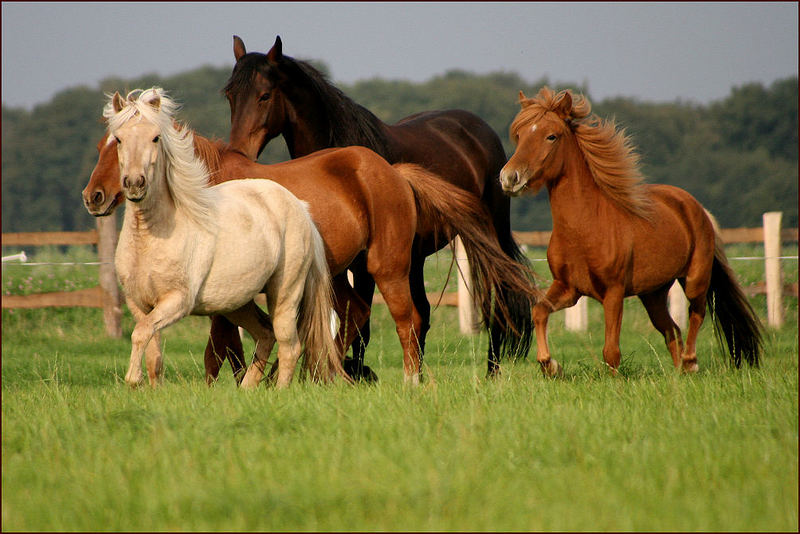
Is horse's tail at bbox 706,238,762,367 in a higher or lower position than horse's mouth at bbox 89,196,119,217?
lower

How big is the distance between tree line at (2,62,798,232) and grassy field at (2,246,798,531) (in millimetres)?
37154

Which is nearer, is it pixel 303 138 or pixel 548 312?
pixel 548 312

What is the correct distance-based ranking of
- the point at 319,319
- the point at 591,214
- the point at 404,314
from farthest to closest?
the point at 404,314 < the point at 591,214 < the point at 319,319

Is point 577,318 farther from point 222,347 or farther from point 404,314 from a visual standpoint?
point 222,347

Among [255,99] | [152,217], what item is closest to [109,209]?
[152,217]

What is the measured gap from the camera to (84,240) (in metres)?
12.1

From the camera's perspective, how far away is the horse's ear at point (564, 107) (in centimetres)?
597

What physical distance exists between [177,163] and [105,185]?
1.41 feet

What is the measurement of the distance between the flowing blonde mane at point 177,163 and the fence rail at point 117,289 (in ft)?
19.8

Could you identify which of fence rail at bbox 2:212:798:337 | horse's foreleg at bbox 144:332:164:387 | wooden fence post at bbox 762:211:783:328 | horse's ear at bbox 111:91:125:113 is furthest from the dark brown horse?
wooden fence post at bbox 762:211:783:328

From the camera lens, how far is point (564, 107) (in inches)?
238

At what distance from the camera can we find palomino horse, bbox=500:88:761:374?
5.82 metres

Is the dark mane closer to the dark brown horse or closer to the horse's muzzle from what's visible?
the dark brown horse

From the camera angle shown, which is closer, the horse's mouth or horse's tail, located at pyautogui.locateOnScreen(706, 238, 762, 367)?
the horse's mouth
